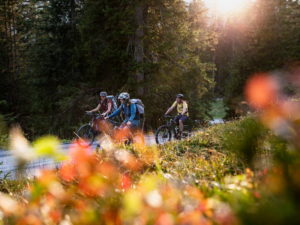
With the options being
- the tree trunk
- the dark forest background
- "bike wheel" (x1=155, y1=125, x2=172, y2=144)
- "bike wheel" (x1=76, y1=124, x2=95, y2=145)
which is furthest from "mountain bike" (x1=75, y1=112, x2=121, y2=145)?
the tree trunk

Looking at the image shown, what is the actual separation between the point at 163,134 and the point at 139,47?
8923 millimetres

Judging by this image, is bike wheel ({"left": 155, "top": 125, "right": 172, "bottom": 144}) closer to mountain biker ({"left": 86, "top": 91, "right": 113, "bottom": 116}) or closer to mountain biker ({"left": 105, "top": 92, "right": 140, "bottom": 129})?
mountain biker ({"left": 86, "top": 91, "right": 113, "bottom": 116})

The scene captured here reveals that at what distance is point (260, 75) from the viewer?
102 feet

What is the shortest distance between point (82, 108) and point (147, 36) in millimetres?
6188

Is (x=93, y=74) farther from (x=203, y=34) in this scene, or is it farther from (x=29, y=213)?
(x=29, y=213)

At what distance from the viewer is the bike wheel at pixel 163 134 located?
14.6 meters

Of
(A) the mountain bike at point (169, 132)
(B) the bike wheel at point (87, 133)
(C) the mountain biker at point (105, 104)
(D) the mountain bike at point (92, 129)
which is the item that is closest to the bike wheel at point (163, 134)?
(A) the mountain bike at point (169, 132)

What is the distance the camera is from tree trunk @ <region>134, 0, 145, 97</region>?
2111 cm

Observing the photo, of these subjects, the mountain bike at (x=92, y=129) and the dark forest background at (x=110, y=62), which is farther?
the dark forest background at (x=110, y=62)

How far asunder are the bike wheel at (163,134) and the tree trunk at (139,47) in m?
7.08

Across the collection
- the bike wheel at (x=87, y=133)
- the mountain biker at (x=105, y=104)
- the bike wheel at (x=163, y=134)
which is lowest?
the bike wheel at (x=163, y=134)

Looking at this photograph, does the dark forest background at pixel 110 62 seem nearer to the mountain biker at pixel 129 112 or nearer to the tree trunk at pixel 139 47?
the tree trunk at pixel 139 47

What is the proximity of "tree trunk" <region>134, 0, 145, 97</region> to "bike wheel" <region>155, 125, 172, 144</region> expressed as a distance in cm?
708

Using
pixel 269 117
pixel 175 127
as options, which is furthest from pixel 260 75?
pixel 269 117
